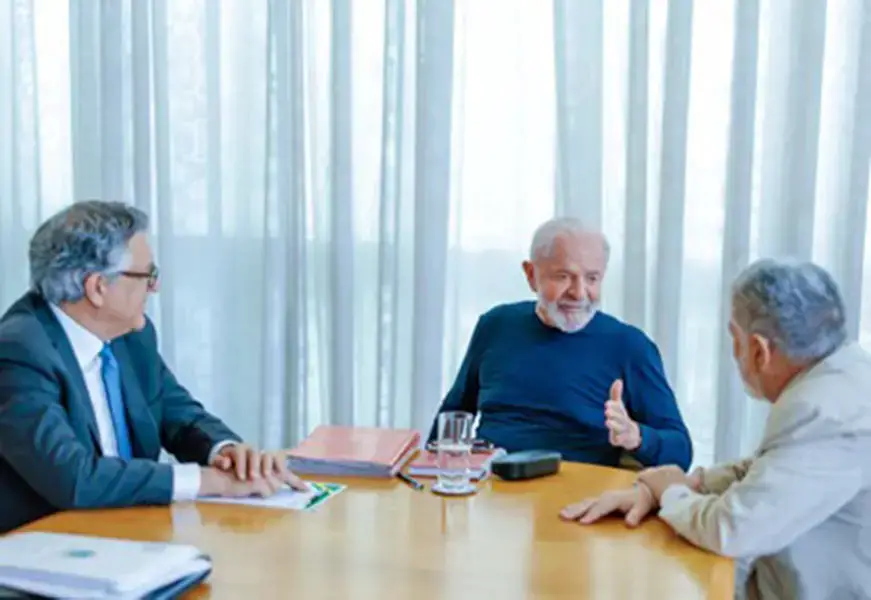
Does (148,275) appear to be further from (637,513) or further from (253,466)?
(637,513)

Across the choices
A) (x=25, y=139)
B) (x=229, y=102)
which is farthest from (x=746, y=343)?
(x=25, y=139)

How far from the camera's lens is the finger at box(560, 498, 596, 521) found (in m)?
1.70

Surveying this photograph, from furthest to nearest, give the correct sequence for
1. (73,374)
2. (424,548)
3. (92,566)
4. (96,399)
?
1. (96,399)
2. (73,374)
3. (424,548)
4. (92,566)

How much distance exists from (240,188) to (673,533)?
2132mm

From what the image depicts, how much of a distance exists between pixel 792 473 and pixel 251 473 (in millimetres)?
917

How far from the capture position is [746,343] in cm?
173

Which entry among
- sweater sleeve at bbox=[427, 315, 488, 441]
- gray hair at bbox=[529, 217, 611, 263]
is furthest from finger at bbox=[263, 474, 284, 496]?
gray hair at bbox=[529, 217, 611, 263]

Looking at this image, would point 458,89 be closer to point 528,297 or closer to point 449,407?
point 528,297

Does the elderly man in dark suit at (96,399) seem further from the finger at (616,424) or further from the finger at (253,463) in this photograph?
the finger at (616,424)

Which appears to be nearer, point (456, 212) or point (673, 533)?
point (673, 533)

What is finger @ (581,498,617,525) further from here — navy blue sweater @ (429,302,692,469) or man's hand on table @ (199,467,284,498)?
navy blue sweater @ (429,302,692,469)

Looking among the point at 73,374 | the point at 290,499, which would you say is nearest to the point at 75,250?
the point at 73,374

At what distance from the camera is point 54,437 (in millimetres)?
1705

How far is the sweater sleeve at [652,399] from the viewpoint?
235 centimetres
